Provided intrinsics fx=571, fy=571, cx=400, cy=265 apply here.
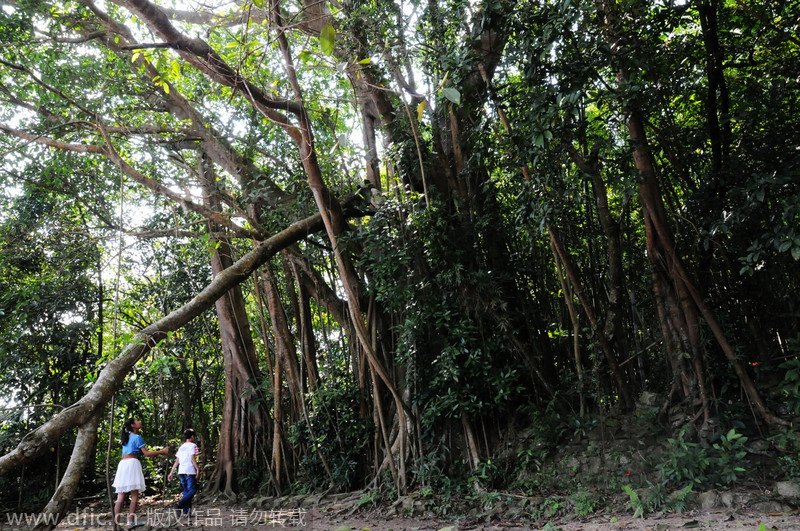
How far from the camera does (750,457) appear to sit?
13.6 feet

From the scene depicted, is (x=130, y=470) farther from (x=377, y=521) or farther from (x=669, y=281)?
(x=669, y=281)

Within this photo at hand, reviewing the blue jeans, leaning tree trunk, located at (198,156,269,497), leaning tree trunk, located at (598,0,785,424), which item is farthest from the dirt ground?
leaning tree trunk, located at (598,0,785,424)

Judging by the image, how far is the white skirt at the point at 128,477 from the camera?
208 inches

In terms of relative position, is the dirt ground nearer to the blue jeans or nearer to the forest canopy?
the blue jeans

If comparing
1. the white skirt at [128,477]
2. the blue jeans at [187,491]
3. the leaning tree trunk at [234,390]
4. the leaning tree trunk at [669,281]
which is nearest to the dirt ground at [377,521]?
the blue jeans at [187,491]

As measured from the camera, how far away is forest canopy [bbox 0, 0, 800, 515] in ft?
13.7

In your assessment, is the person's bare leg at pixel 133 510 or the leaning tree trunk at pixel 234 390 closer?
the person's bare leg at pixel 133 510

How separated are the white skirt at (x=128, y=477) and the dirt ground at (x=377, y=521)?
1.29ft

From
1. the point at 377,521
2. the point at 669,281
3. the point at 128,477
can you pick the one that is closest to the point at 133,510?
the point at 128,477

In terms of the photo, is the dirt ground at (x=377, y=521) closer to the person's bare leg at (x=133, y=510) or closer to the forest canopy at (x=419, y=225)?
the person's bare leg at (x=133, y=510)

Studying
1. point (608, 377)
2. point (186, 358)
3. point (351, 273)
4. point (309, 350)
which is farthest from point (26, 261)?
point (608, 377)

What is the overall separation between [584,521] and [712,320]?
1807 millimetres

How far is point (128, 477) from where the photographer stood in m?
5.32

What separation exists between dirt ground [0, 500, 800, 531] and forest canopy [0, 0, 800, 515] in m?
0.55
